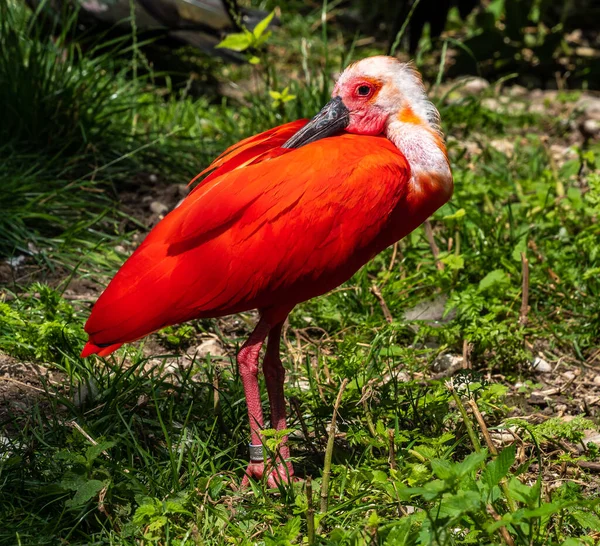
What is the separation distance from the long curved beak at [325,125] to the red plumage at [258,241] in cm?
23

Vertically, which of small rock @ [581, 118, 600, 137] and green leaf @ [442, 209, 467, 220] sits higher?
green leaf @ [442, 209, 467, 220]

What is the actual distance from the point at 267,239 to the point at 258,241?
0.03 meters

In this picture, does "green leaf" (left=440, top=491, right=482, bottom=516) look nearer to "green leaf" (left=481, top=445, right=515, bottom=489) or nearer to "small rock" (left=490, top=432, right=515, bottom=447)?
"green leaf" (left=481, top=445, right=515, bottom=489)

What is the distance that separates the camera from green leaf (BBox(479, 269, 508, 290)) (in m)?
3.96

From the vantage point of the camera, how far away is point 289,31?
748 cm

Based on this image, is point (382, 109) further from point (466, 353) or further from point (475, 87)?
point (475, 87)

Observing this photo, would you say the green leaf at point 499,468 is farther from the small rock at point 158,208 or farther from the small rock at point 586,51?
the small rock at point 586,51

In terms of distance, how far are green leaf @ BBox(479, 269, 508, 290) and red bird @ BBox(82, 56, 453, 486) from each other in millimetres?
1113

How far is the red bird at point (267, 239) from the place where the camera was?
274cm

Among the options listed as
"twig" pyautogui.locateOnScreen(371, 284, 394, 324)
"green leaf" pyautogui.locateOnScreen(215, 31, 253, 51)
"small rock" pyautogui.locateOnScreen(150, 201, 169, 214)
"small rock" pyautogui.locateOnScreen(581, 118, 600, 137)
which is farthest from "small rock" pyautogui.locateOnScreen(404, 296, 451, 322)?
"small rock" pyautogui.locateOnScreen(581, 118, 600, 137)

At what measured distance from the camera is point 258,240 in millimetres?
2748

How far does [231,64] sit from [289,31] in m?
0.89

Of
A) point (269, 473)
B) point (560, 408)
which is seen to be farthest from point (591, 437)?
point (269, 473)

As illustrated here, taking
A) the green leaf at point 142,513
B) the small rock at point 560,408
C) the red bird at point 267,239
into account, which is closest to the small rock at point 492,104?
the small rock at point 560,408
